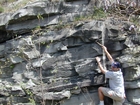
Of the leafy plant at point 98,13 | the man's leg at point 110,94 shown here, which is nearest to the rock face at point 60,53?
the leafy plant at point 98,13

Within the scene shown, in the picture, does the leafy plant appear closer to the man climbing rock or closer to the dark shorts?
the man climbing rock

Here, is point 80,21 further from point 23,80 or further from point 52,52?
point 23,80

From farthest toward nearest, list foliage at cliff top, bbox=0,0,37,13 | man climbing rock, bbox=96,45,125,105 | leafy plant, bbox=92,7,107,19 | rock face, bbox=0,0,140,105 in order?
foliage at cliff top, bbox=0,0,37,13 < leafy plant, bbox=92,7,107,19 < rock face, bbox=0,0,140,105 < man climbing rock, bbox=96,45,125,105

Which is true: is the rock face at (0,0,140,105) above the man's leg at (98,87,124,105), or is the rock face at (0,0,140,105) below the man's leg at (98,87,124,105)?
above

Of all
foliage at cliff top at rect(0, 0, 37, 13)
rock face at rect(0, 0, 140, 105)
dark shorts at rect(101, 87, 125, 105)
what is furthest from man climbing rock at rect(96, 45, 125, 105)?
foliage at cliff top at rect(0, 0, 37, 13)

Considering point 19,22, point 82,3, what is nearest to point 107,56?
point 82,3

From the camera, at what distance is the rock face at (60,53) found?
781 cm

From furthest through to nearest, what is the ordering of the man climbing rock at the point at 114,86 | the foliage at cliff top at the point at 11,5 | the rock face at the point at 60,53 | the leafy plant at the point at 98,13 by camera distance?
the foliage at cliff top at the point at 11,5
the leafy plant at the point at 98,13
the rock face at the point at 60,53
the man climbing rock at the point at 114,86

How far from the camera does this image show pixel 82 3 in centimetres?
895

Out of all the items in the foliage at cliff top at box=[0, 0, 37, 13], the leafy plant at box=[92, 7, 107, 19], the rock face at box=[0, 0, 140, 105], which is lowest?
the rock face at box=[0, 0, 140, 105]

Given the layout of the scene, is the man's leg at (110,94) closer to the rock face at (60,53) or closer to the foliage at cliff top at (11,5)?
the rock face at (60,53)

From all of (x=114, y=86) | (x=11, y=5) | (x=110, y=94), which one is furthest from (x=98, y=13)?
(x=11, y=5)

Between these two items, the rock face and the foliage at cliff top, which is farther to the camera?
the foliage at cliff top

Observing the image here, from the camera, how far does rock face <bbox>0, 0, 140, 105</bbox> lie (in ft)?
25.6
